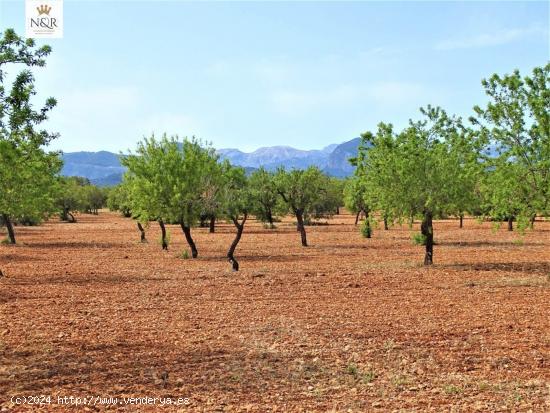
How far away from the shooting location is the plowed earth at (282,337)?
9.26 meters

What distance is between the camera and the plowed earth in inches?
364

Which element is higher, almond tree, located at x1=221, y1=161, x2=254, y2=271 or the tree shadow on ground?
almond tree, located at x1=221, y1=161, x2=254, y2=271

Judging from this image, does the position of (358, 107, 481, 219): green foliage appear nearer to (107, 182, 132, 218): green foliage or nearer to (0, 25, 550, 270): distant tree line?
(0, 25, 550, 270): distant tree line

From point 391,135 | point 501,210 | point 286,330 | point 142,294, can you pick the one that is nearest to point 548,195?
point 501,210

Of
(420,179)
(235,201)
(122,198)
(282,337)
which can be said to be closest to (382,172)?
(420,179)

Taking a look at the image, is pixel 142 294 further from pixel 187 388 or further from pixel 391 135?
pixel 391 135

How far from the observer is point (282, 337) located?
→ 13078 mm

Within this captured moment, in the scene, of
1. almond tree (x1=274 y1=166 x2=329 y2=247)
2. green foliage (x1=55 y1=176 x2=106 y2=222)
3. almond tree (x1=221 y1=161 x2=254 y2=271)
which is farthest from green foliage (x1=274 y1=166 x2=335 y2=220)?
green foliage (x1=55 y1=176 x2=106 y2=222)

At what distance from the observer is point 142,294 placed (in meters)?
19.2

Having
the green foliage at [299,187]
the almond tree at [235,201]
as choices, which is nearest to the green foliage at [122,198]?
the almond tree at [235,201]

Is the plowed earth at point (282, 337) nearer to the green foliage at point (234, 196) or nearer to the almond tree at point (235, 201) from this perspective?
the almond tree at point (235, 201)

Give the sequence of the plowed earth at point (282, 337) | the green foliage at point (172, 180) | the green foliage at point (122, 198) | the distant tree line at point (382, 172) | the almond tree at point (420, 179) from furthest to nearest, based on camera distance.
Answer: the green foliage at point (122, 198) → the green foliage at point (172, 180) → the almond tree at point (420, 179) → the distant tree line at point (382, 172) → the plowed earth at point (282, 337)

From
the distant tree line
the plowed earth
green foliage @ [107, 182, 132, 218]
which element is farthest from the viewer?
green foliage @ [107, 182, 132, 218]

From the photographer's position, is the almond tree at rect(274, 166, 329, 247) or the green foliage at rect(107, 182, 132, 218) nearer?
the green foliage at rect(107, 182, 132, 218)
